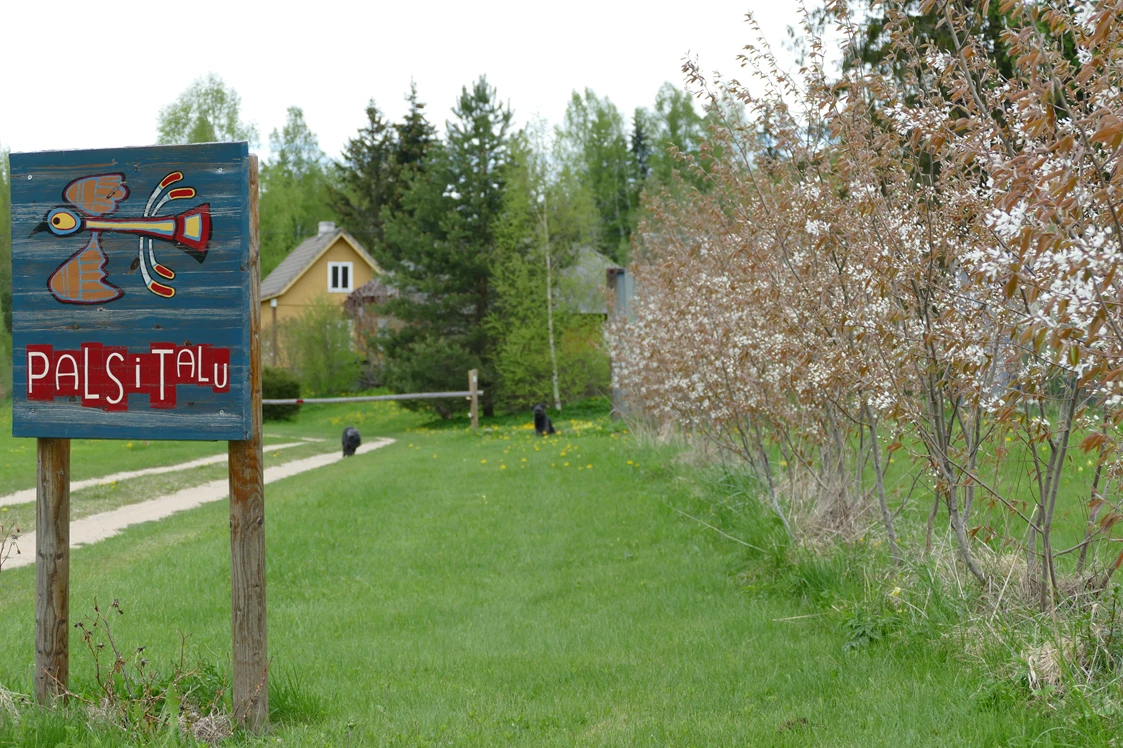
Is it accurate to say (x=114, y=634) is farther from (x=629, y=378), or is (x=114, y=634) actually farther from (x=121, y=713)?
(x=629, y=378)

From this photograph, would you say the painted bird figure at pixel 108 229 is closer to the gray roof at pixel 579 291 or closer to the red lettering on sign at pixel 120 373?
the red lettering on sign at pixel 120 373

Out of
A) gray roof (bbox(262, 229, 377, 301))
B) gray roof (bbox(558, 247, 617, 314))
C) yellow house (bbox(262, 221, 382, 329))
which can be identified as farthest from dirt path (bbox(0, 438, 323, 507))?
gray roof (bbox(262, 229, 377, 301))

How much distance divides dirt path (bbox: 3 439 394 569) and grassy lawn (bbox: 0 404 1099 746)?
0.40m

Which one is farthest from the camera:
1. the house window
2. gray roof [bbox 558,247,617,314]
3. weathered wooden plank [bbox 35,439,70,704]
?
the house window

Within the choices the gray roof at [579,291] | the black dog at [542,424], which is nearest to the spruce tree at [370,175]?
the gray roof at [579,291]

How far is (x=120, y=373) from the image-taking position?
169 inches

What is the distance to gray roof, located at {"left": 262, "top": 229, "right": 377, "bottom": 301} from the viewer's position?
43.3 meters

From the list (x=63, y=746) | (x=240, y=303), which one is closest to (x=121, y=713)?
(x=63, y=746)

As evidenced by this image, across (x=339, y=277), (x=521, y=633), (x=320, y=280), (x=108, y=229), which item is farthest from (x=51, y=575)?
(x=339, y=277)

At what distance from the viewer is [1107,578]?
4.45 meters

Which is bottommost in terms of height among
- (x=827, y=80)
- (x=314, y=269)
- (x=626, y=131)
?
(x=827, y=80)

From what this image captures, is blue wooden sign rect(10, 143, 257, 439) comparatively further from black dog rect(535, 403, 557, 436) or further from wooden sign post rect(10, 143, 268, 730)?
black dog rect(535, 403, 557, 436)

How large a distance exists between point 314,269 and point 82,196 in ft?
134

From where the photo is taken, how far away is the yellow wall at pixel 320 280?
43438 mm
